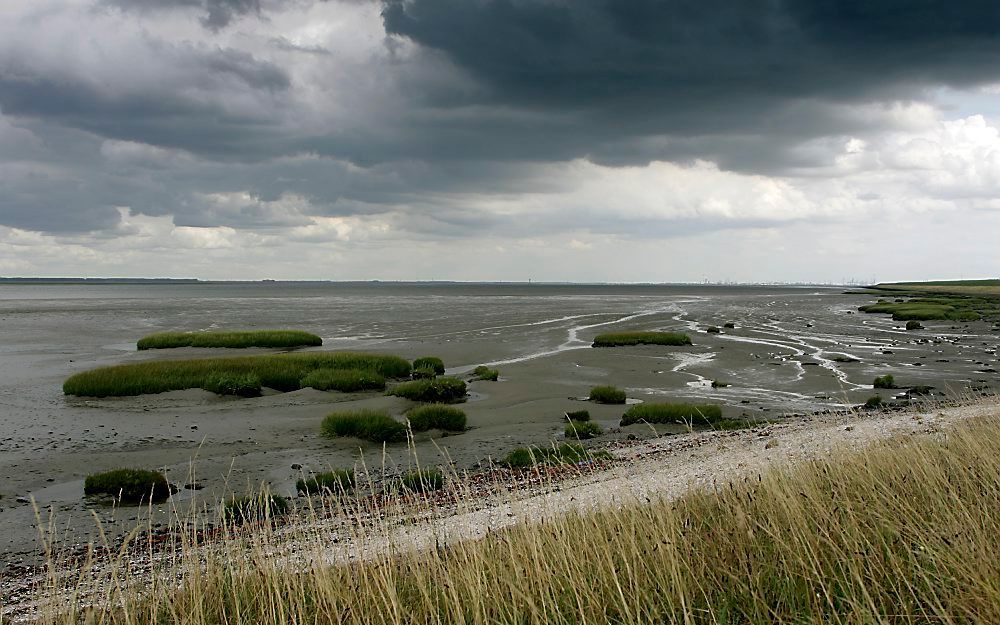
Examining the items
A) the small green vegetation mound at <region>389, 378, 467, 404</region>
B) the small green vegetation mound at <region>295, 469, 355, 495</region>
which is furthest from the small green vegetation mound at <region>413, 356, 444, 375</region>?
the small green vegetation mound at <region>295, 469, 355, 495</region>

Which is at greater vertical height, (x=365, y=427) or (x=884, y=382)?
(x=884, y=382)

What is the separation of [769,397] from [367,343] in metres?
34.3

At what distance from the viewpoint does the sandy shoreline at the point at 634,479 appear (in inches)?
364

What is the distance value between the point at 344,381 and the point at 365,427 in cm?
1043

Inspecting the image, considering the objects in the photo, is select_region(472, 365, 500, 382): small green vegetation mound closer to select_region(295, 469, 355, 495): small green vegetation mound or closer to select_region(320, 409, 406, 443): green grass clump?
select_region(320, 409, 406, 443): green grass clump

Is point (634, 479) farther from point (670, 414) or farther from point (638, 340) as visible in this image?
point (638, 340)

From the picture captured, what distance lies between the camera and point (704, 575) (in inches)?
246

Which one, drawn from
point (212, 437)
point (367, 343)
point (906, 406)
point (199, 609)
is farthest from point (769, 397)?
point (367, 343)

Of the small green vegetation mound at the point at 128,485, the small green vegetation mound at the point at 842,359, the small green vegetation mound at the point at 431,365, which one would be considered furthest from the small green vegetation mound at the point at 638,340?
the small green vegetation mound at the point at 128,485

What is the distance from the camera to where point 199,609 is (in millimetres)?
6125

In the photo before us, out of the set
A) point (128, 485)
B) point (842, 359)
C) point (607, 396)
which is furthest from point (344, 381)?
point (842, 359)

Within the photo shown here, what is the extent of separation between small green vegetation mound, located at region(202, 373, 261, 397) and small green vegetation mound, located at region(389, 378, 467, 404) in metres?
6.75

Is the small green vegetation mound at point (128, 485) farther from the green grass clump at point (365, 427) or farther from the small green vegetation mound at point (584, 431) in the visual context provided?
the small green vegetation mound at point (584, 431)

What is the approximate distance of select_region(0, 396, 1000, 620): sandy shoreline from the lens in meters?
9.26
